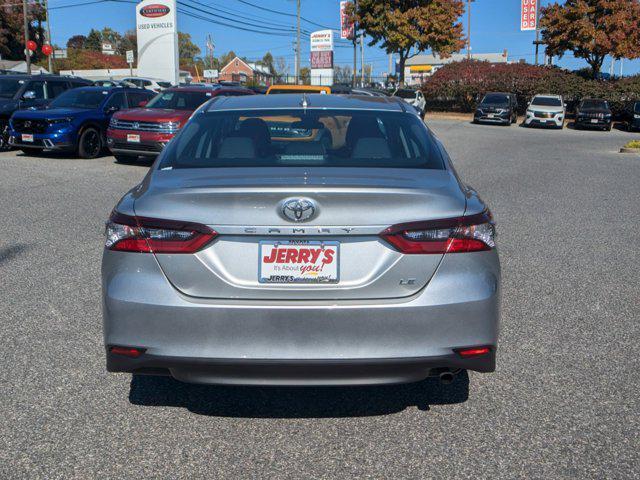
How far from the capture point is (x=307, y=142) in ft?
13.5

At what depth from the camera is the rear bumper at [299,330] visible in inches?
121

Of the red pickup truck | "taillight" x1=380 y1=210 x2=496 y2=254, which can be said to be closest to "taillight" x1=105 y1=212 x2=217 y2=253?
"taillight" x1=380 y1=210 x2=496 y2=254

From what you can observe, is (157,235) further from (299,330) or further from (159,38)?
(159,38)

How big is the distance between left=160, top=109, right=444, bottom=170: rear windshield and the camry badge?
0.54m

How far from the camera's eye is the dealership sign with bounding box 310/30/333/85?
6450 centimetres

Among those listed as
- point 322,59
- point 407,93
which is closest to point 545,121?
point 407,93

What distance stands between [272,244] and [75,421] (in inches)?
58.0

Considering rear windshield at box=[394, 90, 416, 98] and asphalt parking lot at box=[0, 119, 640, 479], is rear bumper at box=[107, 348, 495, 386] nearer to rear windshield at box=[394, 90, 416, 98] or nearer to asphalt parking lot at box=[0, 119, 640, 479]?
asphalt parking lot at box=[0, 119, 640, 479]

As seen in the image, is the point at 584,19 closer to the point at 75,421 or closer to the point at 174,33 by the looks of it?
the point at 174,33

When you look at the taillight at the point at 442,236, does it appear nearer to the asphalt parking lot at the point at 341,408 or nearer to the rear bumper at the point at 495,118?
the asphalt parking lot at the point at 341,408

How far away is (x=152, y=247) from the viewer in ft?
10.4

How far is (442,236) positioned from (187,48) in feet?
489

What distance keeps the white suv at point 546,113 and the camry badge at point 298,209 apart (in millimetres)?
34511

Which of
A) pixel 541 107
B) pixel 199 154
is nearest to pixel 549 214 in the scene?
pixel 199 154
